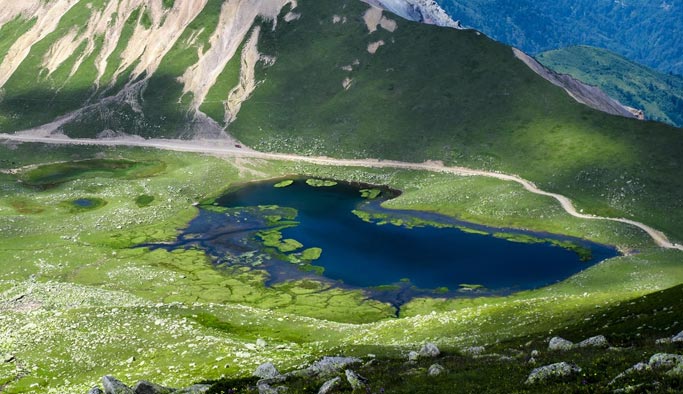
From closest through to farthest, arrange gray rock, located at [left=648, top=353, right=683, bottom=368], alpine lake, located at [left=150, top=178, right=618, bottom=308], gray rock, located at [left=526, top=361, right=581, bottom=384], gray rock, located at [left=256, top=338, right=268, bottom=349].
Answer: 1. gray rock, located at [left=648, top=353, right=683, bottom=368]
2. gray rock, located at [left=526, top=361, right=581, bottom=384]
3. gray rock, located at [left=256, top=338, right=268, bottom=349]
4. alpine lake, located at [left=150, top=178, right=618, bottom=308]

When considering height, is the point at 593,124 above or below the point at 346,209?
above

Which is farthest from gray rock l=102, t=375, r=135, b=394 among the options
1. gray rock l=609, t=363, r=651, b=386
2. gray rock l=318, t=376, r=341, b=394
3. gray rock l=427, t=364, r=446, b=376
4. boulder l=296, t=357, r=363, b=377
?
Result: gray rock l=609, t=363, r=651, b=386

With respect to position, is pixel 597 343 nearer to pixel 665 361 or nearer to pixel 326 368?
pixel 665 361

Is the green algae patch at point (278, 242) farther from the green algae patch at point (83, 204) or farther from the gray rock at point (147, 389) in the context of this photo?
the gray rock at point (147, 389)

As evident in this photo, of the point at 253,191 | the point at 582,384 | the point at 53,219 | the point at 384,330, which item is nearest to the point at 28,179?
the point at 53,219

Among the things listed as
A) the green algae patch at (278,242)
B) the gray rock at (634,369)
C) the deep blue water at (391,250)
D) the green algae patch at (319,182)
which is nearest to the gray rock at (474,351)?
the gray rock at (634,369)

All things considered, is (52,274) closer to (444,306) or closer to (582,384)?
(444,306)

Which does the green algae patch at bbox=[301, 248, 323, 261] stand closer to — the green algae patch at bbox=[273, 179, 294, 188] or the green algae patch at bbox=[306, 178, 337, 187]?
the green algae patch at bbox=[306, 178, 337, 187]

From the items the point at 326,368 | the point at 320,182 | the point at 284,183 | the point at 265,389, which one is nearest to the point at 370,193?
the point at 320,182
